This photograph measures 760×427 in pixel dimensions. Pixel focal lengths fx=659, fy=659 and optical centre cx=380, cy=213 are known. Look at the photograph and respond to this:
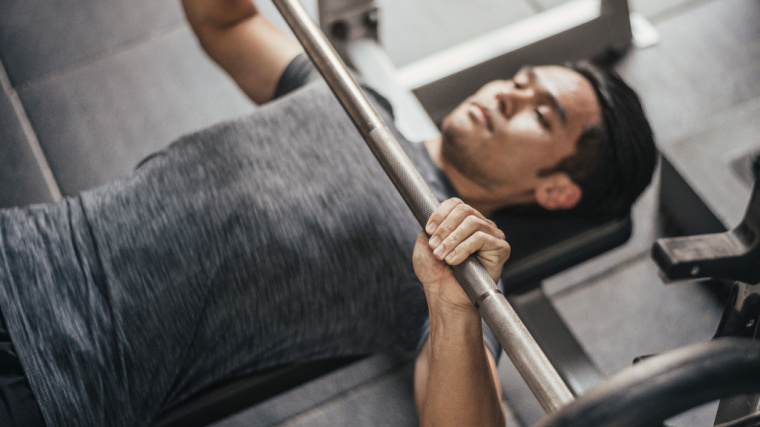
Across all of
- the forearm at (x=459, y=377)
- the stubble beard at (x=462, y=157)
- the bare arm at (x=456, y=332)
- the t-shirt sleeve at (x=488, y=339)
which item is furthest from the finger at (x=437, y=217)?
the stubble beard at (x=462, y=157)

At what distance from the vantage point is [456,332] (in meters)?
0.94

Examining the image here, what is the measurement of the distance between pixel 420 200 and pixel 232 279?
1.40 ft

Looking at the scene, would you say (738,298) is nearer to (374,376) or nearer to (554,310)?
(554,310)

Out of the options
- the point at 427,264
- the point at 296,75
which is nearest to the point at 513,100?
the point at 296,75

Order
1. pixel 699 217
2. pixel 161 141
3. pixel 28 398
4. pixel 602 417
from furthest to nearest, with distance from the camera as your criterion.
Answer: pixel 161 141 → pixel 699 217 → pixel 28 398 → pixel 602 417

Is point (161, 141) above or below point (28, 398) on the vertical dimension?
above

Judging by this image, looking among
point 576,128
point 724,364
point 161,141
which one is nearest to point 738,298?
point 724,364

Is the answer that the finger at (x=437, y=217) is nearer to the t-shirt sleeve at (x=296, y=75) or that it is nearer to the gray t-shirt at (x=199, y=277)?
the gray t-shirt at (x=199, y=277)

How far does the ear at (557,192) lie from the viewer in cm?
143

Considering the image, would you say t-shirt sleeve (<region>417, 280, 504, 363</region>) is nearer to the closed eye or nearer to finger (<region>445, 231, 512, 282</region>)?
finger (<region>445, 231, 512, 282</region>)

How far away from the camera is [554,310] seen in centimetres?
159

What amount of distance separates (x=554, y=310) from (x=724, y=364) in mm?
1092

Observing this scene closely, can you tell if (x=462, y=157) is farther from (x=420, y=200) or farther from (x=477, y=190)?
(x=420, y=200)

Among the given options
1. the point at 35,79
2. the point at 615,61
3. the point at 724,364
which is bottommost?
the point at 615,61
